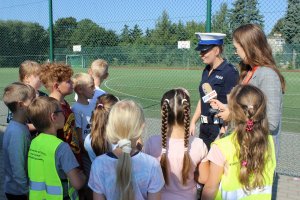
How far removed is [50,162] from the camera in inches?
103

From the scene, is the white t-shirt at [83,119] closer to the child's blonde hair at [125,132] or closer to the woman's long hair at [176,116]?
the woman's long hair at [176,116]

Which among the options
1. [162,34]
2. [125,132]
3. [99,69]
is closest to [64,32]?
[162,34]

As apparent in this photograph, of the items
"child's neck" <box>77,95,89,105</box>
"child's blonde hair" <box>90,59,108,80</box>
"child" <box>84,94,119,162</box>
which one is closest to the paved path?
"child" <box>84,94,119,162</box>

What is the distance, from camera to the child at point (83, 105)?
12.6 ft

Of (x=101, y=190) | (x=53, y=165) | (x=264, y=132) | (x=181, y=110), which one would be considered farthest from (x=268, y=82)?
(x=53, y=165)

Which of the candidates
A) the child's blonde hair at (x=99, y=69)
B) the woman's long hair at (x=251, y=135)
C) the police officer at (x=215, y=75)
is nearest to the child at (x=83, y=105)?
the child's blonde hair at (x=99, y=69)

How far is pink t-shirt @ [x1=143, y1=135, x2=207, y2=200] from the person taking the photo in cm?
261

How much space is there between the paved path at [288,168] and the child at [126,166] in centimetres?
107

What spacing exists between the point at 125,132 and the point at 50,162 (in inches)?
28.1

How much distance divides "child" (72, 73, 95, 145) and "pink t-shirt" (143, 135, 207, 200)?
134cm

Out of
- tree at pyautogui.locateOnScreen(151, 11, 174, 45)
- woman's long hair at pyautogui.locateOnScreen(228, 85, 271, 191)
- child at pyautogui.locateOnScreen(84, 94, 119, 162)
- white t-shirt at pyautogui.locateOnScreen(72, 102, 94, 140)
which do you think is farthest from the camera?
tree at pyautogui.locateOnScreen(151, 11, 174, 45)

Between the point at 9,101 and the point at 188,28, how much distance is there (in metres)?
6.45

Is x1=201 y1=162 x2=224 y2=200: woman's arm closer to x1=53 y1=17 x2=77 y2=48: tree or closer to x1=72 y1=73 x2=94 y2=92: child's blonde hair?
x1=72 y1=73 x2=94 y2=92: child's blonde hair

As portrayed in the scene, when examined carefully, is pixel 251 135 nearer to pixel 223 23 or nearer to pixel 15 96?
pixel 15 96
